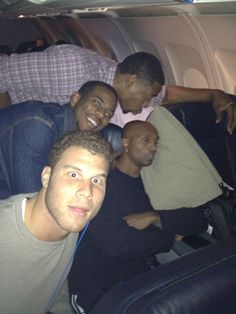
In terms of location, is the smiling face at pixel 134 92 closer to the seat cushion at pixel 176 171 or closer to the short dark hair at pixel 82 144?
the seat cushion at pixel 176 171

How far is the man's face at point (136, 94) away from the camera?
2.60 m

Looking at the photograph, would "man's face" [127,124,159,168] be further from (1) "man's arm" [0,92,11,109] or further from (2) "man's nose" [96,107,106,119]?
(1) "man's arm" [0,92,11,109]

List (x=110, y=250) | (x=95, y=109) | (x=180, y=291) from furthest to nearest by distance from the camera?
(x=95, y=109) < (x=110, y=250) < (x=180, y=291)

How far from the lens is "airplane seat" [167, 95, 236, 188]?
2.61 m

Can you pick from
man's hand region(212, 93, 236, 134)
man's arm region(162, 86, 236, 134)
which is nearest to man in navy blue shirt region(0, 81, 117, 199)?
man's arm region(162, 86, 236, 134)

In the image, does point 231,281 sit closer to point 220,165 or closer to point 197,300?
point 197,300

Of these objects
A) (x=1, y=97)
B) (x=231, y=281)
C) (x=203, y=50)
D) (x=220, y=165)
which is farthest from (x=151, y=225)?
(x=203, y=50)

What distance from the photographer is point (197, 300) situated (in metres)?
0.90

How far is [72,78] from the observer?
2.68 m

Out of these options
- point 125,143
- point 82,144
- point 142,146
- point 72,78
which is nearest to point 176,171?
point 142,146

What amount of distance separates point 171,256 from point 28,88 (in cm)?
169

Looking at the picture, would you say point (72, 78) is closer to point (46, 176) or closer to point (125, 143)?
point (125, 143)

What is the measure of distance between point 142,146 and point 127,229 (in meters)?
0.64

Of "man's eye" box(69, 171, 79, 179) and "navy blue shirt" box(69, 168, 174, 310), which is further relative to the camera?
"navy blue shirt" box(69, 168, 174, 310)
